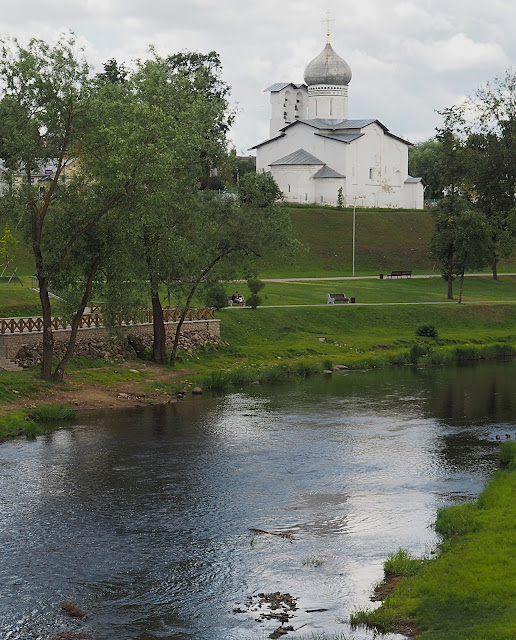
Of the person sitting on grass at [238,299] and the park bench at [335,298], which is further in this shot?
the park bench at [335,298]

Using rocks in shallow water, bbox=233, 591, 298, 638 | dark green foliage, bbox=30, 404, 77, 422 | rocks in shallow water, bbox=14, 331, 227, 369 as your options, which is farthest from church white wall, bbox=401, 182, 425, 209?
rocks in shallow water, bbox=233, 591, 298, 638

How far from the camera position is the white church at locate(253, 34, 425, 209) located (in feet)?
347

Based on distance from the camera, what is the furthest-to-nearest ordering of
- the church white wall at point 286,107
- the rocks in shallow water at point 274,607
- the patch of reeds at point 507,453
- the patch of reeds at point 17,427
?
the church white wall at point 286,107, the patch of reeds at point 17,427, the patch of reeds at point 507,453, the rocks in shallow water at point 274,607

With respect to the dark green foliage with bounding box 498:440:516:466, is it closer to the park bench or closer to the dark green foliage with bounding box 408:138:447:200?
the park bench

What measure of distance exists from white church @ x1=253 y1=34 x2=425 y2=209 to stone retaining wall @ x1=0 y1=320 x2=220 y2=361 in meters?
60.7

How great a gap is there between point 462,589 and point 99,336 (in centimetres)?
2746

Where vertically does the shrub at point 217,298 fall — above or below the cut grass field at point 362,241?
below

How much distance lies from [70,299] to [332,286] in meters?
32.5

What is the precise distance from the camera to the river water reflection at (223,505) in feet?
53.5

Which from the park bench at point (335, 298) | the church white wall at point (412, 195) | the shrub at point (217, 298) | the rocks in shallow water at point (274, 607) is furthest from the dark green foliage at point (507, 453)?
the church white wall at point (412, 195)

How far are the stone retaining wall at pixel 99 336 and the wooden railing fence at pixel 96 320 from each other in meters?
0.23

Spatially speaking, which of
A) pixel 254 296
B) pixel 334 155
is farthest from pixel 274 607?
pixel 334 155

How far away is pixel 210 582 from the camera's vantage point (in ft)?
56.9

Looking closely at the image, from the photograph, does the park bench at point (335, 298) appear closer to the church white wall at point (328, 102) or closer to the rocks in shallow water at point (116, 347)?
the rocks in shallow water at point (116, 347)
